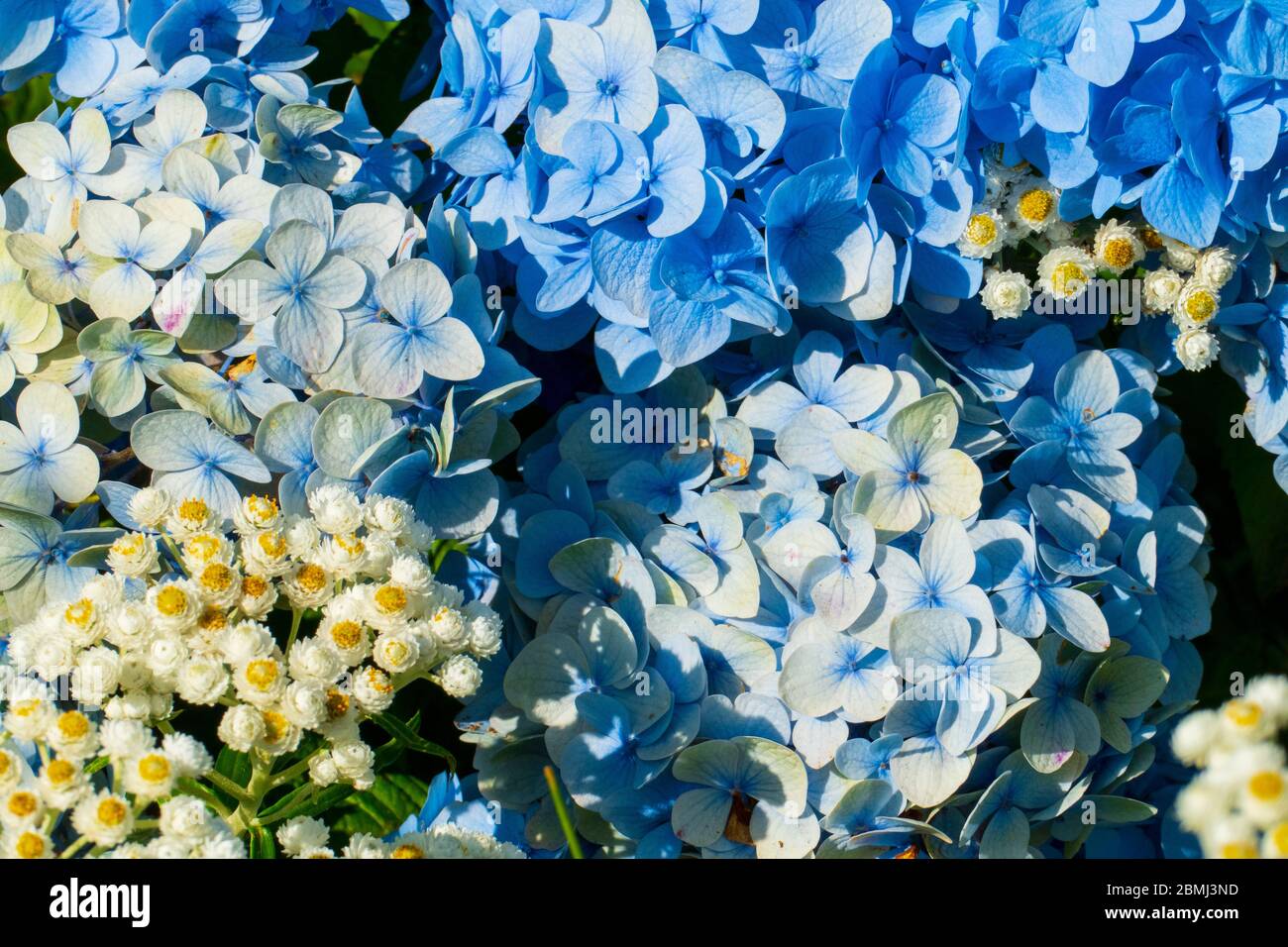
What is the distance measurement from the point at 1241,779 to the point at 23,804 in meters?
0.60

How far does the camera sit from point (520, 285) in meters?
1.01

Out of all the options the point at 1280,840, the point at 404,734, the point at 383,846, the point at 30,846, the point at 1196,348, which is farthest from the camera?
the point at 1196,348

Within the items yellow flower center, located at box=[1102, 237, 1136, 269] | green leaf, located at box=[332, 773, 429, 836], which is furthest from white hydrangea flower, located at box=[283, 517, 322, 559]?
yellow flower center, located at box=[1102, 237, 1136, 269]

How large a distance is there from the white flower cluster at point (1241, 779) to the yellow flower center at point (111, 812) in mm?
535

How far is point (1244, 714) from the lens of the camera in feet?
1.82

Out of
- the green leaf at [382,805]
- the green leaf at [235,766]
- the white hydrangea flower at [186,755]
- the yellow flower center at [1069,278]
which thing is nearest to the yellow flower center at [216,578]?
the white hydrangea flower at [186,755]

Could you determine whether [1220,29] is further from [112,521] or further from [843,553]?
[112,521]

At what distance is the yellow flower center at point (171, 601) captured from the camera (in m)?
0.77

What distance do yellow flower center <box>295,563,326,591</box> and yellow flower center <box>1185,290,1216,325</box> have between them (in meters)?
0.69

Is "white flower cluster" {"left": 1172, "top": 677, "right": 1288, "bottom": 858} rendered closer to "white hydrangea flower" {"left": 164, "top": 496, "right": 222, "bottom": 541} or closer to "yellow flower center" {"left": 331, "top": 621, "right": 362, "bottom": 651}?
"yellow flower center" {"left": 331, "top": 621, "right": 362, "bottom": 651}

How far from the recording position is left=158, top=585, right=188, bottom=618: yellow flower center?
773 mm

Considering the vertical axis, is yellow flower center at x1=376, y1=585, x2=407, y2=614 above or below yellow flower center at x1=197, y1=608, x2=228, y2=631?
above

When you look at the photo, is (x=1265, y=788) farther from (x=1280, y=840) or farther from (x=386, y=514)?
(x=386, y=514)

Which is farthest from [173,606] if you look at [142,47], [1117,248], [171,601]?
[1117,248]
